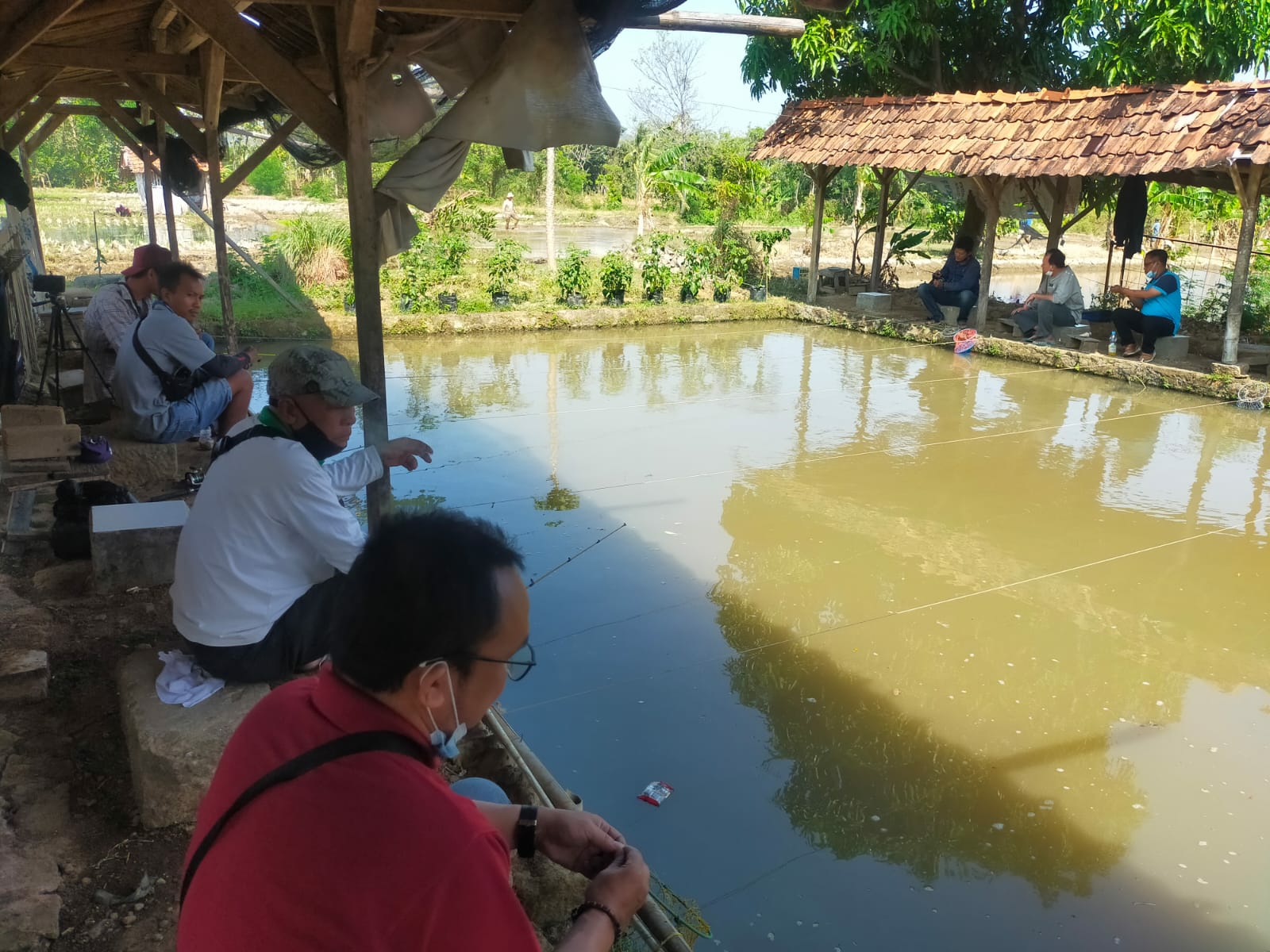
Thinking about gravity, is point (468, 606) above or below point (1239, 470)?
above

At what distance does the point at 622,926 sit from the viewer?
1.36m

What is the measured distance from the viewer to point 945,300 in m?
12.0

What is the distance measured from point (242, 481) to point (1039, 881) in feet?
8.11

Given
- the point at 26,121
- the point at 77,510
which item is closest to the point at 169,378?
the point at 77,510

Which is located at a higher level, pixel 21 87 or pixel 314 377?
pixel 21 87

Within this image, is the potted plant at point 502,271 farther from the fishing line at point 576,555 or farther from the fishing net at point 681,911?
the fishing net at point 681,911

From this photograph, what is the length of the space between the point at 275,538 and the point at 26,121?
8.88 metres

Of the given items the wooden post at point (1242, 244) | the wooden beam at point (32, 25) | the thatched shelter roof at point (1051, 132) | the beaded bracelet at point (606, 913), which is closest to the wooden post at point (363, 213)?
the wooden beam at point (32, 25)

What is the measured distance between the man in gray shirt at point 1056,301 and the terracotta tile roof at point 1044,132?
127cm

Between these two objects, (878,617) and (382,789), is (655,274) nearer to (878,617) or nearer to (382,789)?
(878,617)

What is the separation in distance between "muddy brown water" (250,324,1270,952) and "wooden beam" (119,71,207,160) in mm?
2633

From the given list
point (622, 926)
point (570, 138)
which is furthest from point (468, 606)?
point (570, 138)

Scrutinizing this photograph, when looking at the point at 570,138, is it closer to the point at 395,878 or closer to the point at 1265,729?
the point at 395,878

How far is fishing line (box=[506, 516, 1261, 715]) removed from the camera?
3707 millimetres
